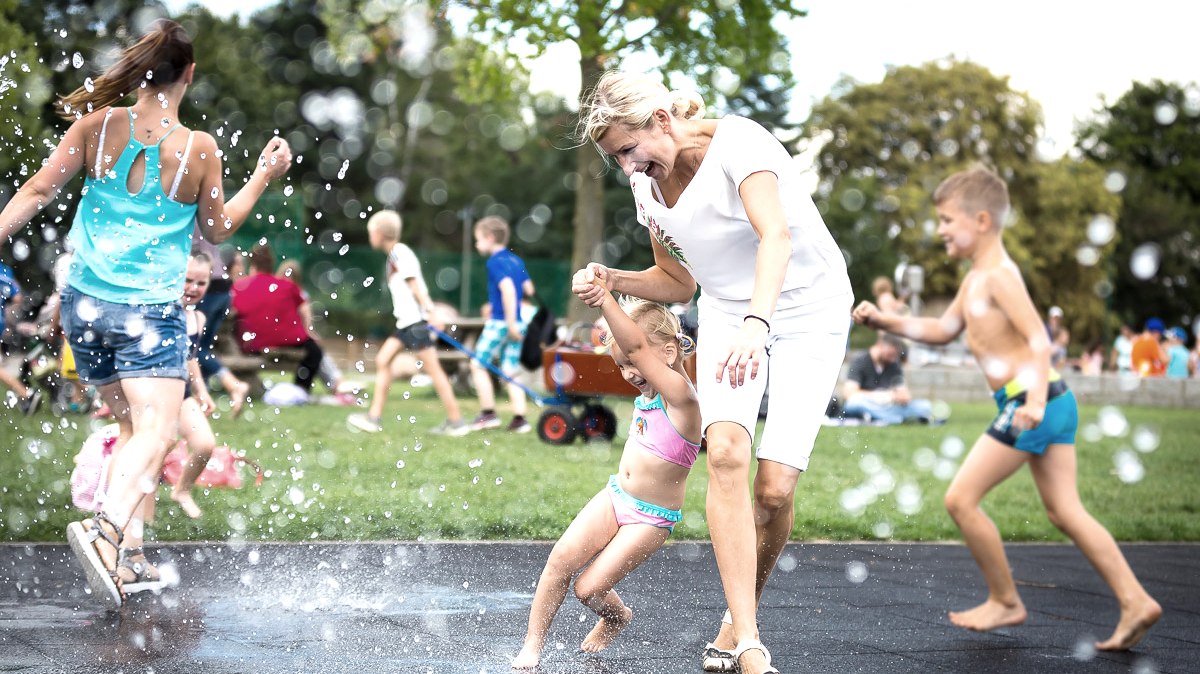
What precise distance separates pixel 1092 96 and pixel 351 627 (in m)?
68.3

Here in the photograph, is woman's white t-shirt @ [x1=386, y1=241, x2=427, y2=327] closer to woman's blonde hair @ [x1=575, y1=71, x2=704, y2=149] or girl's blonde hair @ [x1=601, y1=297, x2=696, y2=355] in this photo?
girl's blonde hair @ [x1=601, y1=297, x2=696, y2=355]

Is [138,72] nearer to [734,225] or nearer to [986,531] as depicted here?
[734,225]

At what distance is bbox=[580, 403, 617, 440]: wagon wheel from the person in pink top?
147 inches

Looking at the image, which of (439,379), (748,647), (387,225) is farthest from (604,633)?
(439,379)

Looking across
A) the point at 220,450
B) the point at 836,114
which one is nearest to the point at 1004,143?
the point at 836,114

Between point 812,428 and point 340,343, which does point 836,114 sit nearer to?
point 340,343

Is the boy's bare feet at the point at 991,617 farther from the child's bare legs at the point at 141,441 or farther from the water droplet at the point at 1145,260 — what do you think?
the water droplet at the point at 1145,260

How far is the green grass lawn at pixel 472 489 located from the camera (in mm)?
7082

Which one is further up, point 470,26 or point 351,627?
point 351,627

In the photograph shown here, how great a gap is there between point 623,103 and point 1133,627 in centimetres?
291

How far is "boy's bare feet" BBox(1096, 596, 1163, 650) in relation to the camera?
512cm

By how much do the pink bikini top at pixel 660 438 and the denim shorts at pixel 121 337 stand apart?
1.84 meters

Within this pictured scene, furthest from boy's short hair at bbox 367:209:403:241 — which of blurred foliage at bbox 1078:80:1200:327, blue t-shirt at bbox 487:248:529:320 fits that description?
blurred foliage at bbox 1078:80:1200:327

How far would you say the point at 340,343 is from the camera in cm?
3497
